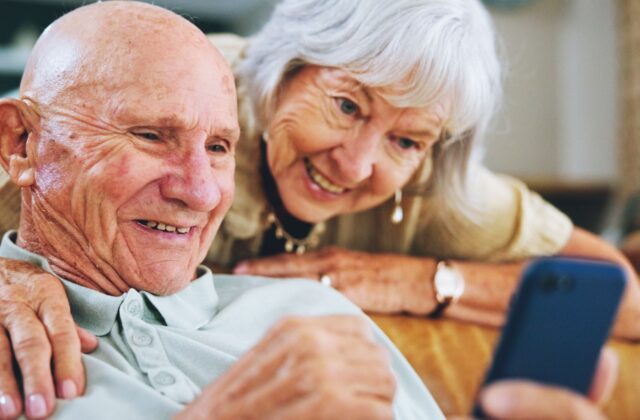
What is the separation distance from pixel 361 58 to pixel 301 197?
318 mm

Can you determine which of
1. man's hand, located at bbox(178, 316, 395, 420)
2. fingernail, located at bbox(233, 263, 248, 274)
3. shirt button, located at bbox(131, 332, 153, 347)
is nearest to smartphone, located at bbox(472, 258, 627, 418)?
man's hand, located at bbox(178, 316, 395, 420)

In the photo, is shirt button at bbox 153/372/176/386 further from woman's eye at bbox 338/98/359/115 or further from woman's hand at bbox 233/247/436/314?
woman's eye at bbox 338/98/359/115

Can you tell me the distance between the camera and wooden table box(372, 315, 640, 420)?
1525 mm

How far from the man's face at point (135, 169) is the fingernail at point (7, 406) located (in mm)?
246

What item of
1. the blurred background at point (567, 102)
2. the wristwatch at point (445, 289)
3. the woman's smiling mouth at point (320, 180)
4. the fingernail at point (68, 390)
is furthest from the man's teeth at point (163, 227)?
the blurred background at point (567, 102)

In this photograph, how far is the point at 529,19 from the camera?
4516mm

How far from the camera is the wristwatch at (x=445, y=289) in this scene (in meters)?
1.71

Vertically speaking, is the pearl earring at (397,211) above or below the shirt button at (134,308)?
below

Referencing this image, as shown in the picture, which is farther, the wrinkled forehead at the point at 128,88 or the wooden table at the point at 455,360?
the wooden table at the point at 455,360

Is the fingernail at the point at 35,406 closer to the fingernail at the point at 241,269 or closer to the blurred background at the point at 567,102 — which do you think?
the fingernail at the point at 241,269

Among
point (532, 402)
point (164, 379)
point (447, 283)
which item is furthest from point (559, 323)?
point (447, 283)

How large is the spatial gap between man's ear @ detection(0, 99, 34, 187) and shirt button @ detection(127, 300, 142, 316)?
0.71 ft

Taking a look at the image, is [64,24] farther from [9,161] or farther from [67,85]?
[9,161]

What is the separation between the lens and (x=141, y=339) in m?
1.08
